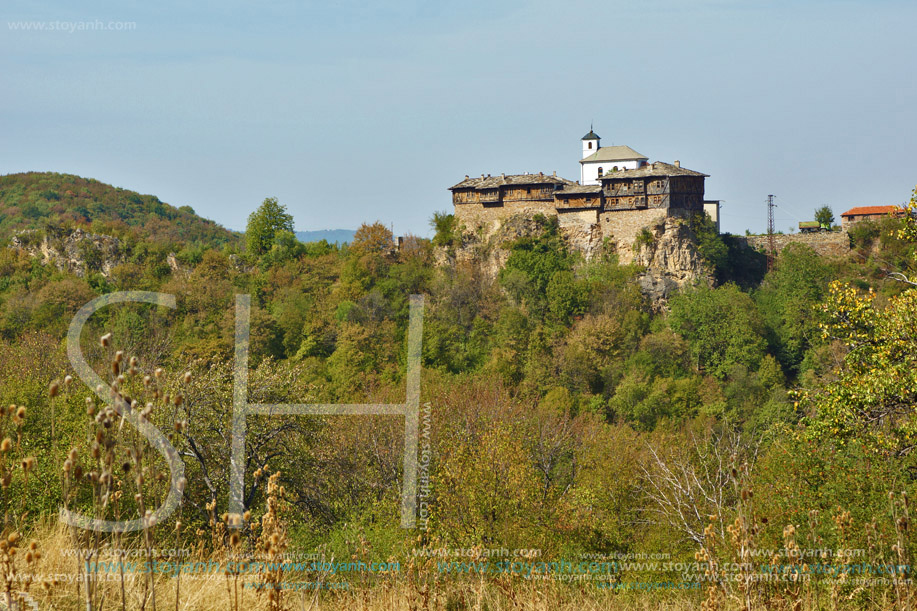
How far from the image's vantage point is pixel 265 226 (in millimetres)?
51375

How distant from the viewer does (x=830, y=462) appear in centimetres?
1011

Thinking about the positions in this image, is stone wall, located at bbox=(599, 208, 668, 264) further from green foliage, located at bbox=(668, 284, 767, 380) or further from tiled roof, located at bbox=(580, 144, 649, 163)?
tiled roof, located at bbox=(580, 144, 649, 163)

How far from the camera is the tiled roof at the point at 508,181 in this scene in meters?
45.3

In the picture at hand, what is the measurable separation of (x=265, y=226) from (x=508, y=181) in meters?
16.3

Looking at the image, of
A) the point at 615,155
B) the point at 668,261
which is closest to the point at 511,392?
the point at 668,261

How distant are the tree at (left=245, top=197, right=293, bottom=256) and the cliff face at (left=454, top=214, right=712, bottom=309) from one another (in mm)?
15253

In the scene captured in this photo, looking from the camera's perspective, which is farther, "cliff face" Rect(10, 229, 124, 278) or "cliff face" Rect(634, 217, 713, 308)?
"cliff face" Rect(10, 229, 124, 278)

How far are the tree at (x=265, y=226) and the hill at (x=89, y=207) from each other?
55.3 ft

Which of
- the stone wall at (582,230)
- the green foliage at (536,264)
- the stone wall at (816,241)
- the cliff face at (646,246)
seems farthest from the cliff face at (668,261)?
the stone wall at (816,241)

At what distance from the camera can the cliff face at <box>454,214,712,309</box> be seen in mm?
42125

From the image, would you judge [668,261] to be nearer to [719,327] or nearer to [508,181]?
[719,327]

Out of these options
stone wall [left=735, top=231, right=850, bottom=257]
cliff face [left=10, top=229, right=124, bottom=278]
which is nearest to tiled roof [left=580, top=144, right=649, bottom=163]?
stone wall [left=735, top=231, right=850, bottom=257]

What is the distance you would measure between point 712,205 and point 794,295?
712 centimetres

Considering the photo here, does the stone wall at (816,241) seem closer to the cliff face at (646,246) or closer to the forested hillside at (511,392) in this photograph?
the forested hillside at (511,392)
